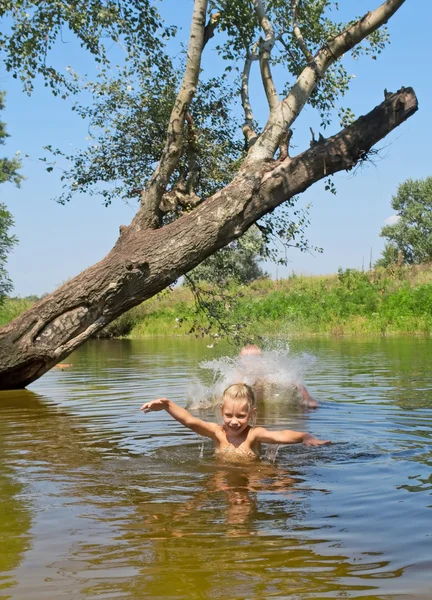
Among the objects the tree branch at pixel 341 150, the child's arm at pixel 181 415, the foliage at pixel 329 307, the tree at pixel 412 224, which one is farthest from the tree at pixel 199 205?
the tree at pixel 412 224

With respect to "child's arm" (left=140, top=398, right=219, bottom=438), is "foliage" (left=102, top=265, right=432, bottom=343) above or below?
above

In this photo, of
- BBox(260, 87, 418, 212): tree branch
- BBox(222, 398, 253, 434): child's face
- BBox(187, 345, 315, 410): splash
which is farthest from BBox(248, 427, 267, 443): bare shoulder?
BBox(260, 87, 418, 212): tree branch

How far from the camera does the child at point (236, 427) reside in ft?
→ 23.4

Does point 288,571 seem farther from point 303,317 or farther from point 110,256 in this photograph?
point 303,317

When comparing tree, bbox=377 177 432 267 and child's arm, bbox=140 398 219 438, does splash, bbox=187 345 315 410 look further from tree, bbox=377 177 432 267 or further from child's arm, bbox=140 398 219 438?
tree, bbox=377 177 432 267

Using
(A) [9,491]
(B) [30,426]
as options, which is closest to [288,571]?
(A) [9,491]

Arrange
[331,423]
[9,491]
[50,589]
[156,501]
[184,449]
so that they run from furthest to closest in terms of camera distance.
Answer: [331,423] → [184,449] → [9,491] → [156,501] → [50,589]

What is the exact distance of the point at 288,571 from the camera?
4.11 metres

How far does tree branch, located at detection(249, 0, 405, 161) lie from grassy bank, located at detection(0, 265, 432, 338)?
17.4 m

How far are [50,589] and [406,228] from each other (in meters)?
74.0

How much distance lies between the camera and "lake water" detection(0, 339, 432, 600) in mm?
3998

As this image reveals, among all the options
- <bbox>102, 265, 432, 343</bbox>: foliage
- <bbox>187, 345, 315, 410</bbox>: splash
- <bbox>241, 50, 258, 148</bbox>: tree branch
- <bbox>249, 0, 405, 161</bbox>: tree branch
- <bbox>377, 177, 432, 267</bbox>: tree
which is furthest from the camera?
<bbox>377, 177, 432, 267</bbox>: tree

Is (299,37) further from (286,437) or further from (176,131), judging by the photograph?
(286,437)

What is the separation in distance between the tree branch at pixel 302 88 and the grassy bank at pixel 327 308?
17.4m
